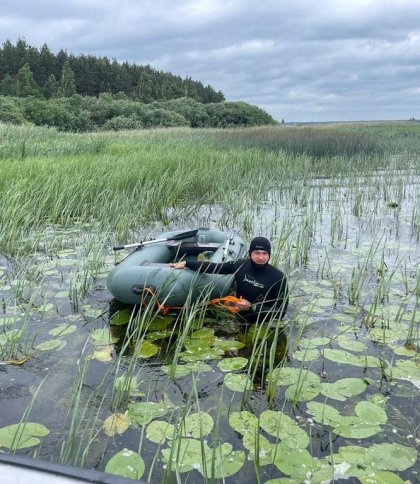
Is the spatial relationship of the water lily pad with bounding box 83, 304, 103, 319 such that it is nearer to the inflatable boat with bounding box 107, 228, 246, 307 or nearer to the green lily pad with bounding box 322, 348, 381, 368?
the inflatable boat with bounding box 107, 228, 246, 307

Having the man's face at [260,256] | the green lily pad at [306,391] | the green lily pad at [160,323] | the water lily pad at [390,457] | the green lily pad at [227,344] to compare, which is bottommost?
the water lily pad at [390,457]

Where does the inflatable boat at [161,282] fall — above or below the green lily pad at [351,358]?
above

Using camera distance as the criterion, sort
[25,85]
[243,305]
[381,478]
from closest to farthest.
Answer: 1. [381,478]
2. [243,305]
3. [25,85]

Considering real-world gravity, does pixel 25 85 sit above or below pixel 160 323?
above

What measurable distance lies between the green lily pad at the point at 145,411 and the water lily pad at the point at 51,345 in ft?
3.41

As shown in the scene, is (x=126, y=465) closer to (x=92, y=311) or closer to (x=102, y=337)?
(x=102, y=337)

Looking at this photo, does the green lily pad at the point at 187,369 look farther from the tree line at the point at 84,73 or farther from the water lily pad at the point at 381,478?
the tree line at the point at 84,73

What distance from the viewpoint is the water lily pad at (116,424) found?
276cm

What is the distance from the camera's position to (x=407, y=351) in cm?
367

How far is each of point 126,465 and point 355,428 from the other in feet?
4.24

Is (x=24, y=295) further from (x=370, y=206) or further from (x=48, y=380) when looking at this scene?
(x=370, y=206)

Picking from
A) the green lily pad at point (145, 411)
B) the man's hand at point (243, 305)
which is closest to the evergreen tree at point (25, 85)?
the man's hand at point (243, 305)

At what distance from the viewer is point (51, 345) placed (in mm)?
3750

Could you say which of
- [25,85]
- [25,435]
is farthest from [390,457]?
[25,85]
